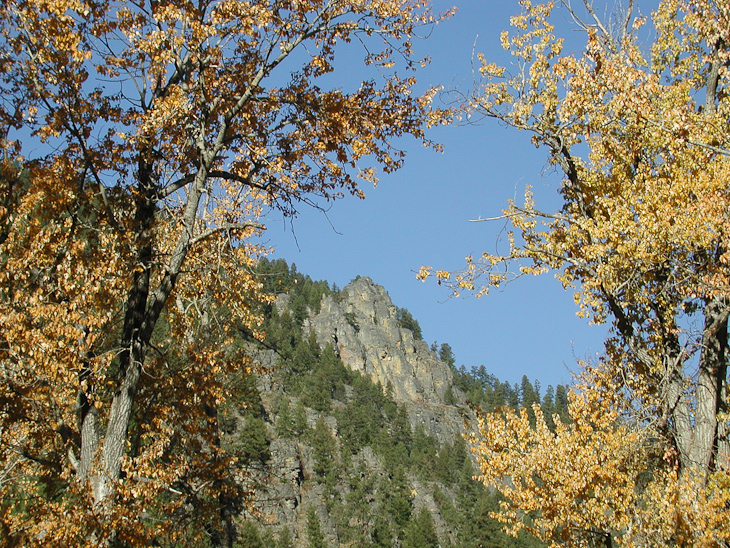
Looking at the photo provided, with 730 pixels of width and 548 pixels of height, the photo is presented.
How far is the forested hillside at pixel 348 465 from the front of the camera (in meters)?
52.4

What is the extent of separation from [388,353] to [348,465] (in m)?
58.7

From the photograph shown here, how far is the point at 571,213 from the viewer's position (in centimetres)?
972

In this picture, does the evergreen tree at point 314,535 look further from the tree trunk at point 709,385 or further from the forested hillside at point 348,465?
the tree trunk at point 709,385

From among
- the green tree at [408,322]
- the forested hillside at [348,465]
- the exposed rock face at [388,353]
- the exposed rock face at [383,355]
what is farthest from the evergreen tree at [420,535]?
the green tree at [408,322]

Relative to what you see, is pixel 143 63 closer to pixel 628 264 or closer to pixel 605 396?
pixel 628 264

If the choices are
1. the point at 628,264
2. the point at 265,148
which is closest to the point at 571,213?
the point at 628,264

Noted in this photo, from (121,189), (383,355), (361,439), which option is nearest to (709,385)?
(121,189)

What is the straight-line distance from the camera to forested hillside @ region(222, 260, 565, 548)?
5244cm

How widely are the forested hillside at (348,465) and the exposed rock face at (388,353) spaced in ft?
16.6

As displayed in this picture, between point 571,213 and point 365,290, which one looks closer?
point 571,213

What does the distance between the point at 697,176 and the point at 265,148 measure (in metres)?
6.05

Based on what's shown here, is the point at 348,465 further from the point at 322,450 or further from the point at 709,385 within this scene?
the point at 709,385

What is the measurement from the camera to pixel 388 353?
446ft

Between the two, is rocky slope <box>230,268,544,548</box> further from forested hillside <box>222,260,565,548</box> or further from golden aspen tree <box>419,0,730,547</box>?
golden aspen tree <box>419,0,730,547</box>
